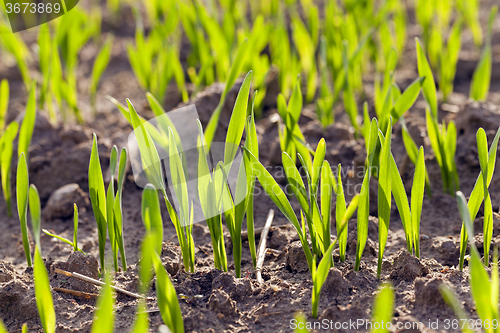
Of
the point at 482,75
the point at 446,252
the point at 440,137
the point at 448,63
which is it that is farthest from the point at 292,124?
the point at 448,63

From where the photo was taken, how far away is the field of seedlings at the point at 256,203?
980 mm

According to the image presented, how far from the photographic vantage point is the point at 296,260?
1.22 metres

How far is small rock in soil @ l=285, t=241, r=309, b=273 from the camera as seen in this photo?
121 centimetres

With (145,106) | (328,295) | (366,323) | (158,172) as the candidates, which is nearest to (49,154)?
(145,106)

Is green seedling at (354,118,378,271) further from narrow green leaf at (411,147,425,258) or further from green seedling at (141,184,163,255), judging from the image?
green seedling at (141,184,163,255)

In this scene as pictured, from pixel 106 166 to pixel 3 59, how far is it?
1.79m

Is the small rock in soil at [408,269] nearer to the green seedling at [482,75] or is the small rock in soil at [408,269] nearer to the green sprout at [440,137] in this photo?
the green sprout at [440,137]

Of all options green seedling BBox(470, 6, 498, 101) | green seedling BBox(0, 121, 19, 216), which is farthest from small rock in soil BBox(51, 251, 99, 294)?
green seedling BBox(470, 6, 498, 101)

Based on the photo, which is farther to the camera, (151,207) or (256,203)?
(256,203)

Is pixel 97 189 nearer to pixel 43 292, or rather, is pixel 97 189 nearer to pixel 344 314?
pixel 43 292

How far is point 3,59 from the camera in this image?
3053mm

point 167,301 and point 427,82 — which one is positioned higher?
point 427,82

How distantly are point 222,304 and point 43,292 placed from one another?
0.37 meters

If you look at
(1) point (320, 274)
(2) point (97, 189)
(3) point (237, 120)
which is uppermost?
(3) point (237, 120)
